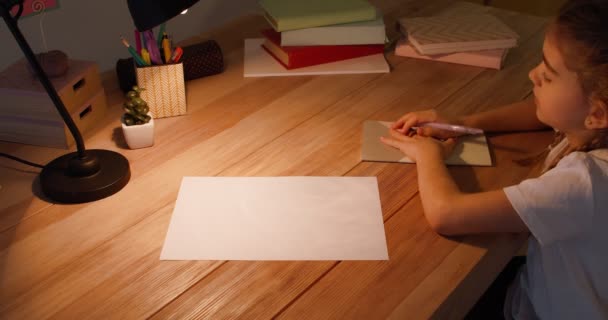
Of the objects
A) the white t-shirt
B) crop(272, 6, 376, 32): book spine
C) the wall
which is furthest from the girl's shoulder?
the wall

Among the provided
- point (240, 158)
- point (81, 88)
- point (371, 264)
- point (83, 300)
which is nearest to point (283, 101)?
point (240, 158)

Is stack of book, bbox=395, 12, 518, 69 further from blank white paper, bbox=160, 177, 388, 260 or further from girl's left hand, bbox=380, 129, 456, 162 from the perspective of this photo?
blank white paper, bbox=160, 177, 388, 260

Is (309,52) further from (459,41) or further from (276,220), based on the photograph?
(276,220)

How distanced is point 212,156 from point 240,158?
50 millimetres

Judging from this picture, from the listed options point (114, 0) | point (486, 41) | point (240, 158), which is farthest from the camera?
point (114, 0)

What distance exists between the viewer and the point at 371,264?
0.78 m

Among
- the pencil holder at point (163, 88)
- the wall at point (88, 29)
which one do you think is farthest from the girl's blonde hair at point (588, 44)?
the wall at point (88, 29)

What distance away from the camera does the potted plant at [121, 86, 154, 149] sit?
3.24 ft

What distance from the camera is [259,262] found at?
783mm

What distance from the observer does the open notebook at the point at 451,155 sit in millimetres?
1008

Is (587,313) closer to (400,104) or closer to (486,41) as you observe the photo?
(400,104)

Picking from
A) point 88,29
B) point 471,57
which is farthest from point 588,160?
point 88,29

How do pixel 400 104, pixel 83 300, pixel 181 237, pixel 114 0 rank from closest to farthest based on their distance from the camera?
pixel 83 300 < pixel 181 237 < pixel 400 104 < pixel 114 0

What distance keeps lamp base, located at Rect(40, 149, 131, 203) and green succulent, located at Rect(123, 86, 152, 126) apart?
8cm
